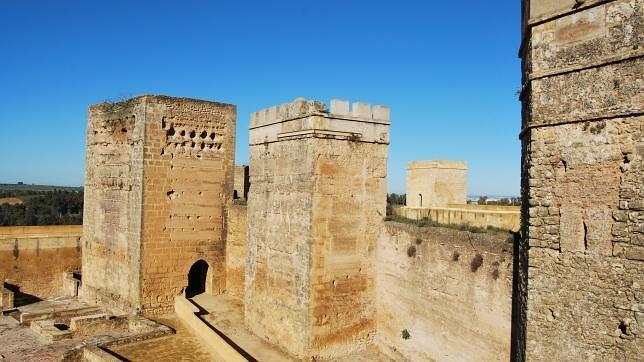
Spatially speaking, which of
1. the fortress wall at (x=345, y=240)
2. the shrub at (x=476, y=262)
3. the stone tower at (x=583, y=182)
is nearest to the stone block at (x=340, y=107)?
the fortress wall at (x=345, y=240)

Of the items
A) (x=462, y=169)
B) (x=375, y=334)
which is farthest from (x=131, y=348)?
(x=462, y=169)

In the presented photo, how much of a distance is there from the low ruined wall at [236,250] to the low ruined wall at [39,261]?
7.14 metres

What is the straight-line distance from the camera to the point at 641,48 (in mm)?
5414

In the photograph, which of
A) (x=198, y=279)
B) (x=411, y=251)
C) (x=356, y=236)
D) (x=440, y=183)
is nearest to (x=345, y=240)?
(x=356, y=236)

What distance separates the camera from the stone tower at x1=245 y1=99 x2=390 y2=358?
408 inches

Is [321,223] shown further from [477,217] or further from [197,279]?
[197,279]

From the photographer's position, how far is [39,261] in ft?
60.2

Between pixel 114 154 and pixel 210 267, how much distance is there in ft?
14.1

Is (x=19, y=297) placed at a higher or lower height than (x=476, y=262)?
lower

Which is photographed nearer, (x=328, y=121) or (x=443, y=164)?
(x=328, y=121)

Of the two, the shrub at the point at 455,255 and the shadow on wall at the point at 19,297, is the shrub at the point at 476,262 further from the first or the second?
the shadow on wall at the point at 19,297

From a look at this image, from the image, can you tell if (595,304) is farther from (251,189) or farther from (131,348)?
(131,348)

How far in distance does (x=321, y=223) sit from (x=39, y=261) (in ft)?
41.1

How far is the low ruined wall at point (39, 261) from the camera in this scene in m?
17.8
